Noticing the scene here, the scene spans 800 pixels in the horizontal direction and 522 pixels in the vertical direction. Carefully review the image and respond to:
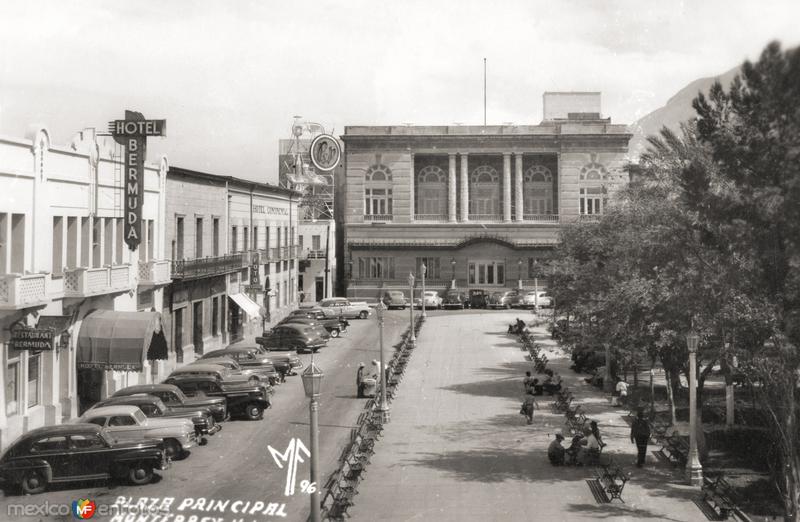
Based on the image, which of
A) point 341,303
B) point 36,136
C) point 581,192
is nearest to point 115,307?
point 36,136

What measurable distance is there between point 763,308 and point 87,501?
50.4 feet

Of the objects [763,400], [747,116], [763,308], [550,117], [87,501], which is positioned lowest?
[87,501]

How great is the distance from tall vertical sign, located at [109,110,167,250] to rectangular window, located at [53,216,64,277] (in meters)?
4.33

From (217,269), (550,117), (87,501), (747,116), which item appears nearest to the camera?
(747,116)

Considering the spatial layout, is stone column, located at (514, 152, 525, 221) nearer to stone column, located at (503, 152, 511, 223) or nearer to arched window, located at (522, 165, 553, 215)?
stone column, located at (503, 152, 511, 223)

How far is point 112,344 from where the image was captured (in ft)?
98.6

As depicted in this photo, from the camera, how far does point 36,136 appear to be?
88.5ft

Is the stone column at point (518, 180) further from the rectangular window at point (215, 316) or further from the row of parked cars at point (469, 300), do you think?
the rectangular window at point (215, 316)

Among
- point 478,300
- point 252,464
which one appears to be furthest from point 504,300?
point 252,464

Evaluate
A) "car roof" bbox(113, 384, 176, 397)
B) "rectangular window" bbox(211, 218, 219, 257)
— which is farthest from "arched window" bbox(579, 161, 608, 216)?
"car roof" bbox(113, 384, 176, 397)

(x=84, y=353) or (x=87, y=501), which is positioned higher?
(x=84, y=353)

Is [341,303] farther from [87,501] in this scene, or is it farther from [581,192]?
[87,501]

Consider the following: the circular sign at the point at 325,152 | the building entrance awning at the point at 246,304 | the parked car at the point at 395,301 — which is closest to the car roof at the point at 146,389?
the building entrance awning at the point at 246,304

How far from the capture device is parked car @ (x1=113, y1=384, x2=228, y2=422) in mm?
27844
